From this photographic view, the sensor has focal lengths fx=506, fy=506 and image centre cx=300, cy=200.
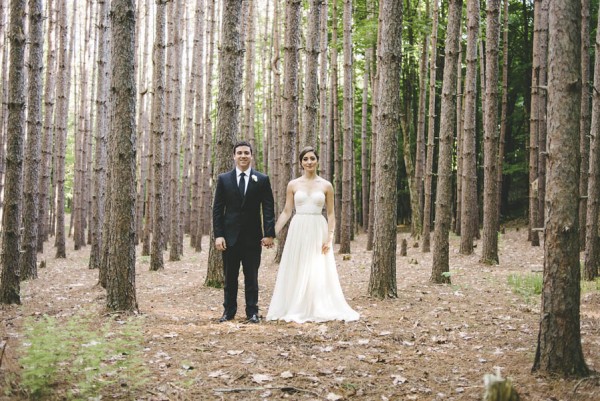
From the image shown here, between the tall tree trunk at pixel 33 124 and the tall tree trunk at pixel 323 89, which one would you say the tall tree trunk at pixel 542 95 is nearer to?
the tall tree trunk at pixel 323 89

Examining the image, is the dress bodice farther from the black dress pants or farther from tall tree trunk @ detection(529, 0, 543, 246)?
tall tree trunk @ detection(529, 0, 543, 246)

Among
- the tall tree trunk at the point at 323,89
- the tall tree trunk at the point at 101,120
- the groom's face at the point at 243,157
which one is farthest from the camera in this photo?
the tall tree trunk at the point at 323,89

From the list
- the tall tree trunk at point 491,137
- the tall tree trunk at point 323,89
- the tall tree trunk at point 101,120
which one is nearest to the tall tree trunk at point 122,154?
the tall tree trunk at point 101,120

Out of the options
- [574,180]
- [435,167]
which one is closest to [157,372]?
[574,180]

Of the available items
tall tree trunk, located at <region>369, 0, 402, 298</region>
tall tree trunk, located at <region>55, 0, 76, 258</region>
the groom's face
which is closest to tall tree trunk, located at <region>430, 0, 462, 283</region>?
tall tree trunk, located at <region>369, 0, 402, 298</region>

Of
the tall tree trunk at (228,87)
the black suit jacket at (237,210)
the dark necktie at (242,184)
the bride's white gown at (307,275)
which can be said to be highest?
the tall tree trunk at (228,87)

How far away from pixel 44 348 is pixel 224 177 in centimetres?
309

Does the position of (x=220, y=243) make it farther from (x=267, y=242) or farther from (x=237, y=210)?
(x=267, y=242)

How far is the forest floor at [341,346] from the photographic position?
158 inches

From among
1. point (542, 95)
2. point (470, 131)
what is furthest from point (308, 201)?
point (542, 95)

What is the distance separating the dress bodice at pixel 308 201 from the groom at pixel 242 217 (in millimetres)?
607

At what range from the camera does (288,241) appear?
267 inches

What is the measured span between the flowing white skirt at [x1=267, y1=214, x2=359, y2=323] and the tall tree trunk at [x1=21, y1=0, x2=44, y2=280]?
15.7 ft

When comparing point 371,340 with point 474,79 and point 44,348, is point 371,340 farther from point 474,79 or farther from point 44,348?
point 474,79
